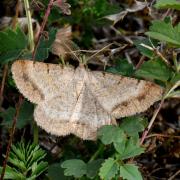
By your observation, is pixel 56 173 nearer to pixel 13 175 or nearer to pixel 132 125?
pixel 13 175

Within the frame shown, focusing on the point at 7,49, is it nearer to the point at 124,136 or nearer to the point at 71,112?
the point at 71,112

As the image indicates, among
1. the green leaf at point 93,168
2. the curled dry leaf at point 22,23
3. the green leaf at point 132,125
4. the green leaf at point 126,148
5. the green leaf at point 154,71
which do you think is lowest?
the green leaf at point 93,168

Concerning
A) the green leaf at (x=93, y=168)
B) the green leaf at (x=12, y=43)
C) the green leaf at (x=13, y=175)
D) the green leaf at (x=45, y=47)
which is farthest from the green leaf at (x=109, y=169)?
the green leaf at (x=12, y=43)

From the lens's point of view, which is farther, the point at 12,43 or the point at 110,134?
the point at 12,43

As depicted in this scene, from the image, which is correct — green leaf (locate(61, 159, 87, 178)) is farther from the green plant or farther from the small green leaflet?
the green plant

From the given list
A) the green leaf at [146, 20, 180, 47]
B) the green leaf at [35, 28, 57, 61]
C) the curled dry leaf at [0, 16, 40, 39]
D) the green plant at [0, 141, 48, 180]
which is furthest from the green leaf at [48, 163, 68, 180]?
the curled dry leaf at [0, 16, 40, 39]

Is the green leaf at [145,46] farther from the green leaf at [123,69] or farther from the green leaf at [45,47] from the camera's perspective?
the green leaf at [45,47]

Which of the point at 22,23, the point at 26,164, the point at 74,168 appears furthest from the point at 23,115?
the point at 22,23
